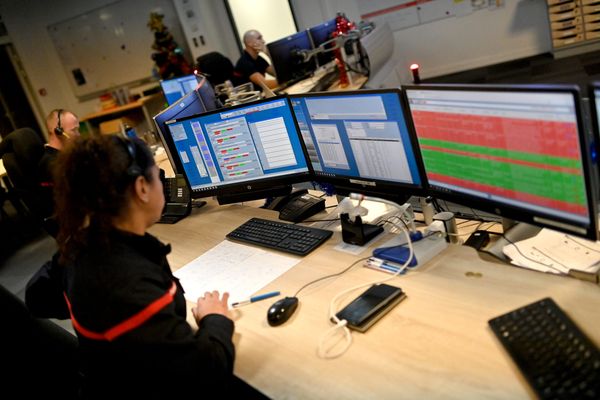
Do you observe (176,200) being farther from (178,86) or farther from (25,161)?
(178,86)

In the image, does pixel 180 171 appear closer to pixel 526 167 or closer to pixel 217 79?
pixel 526 167

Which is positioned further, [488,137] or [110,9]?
[110,9]

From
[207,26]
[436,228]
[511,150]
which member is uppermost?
[207,26]

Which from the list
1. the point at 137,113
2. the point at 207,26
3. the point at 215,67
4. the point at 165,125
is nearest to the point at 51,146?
the point at 165,125

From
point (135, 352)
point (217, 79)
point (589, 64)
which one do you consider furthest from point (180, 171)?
point (589, 64)

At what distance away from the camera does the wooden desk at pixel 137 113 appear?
7.37m

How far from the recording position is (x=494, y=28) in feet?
21.2

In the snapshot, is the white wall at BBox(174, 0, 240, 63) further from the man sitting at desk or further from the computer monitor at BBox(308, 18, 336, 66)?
the computer monitor at BBox(308, 18, 336, 66)

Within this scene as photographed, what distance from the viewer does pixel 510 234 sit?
4.95ft

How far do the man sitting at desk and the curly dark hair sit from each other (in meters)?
3.82

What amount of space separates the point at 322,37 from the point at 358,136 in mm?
3683

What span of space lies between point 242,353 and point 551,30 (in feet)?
19.8

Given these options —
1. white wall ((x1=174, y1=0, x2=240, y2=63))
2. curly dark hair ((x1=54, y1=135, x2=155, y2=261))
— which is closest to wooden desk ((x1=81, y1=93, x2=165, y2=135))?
white wall ((x1=174, y1=0, x2=240, y2=63))

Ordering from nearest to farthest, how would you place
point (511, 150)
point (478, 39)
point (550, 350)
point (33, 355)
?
point (550, 350) < point (511, 150) < point (33, 355) < point (478, 39)
